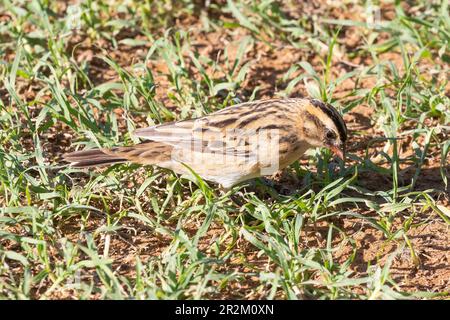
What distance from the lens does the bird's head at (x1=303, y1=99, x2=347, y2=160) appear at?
7.52 m

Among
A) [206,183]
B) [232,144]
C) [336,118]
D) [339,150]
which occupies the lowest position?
[206,183]

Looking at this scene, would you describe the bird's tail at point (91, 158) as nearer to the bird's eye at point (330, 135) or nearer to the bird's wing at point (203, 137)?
the bird's wing at point (203, 137)

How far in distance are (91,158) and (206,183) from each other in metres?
1.08

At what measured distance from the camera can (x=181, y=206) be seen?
741 centimetres

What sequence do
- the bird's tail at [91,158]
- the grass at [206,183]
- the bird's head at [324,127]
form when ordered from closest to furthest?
the grass at [206,183] → the bird's tail at [91,158] → the bird's head at [324,127]

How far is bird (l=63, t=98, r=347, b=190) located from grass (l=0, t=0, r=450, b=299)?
0.68 ft

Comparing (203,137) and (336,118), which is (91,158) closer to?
(203,137)

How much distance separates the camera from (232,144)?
295 inches

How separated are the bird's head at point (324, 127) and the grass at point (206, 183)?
302 millimetres

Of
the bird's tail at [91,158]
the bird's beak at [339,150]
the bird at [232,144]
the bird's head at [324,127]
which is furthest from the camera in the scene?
the bird's beak at [339,150]

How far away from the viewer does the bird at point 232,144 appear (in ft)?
24.3

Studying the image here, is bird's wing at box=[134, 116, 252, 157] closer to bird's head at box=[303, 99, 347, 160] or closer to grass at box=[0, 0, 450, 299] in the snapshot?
grass at box=[0, 0, 450, 299]

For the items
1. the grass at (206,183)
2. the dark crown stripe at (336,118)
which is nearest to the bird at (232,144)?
the dark crown stripe at (336,118)

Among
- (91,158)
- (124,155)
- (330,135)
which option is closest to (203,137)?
(124,155)
